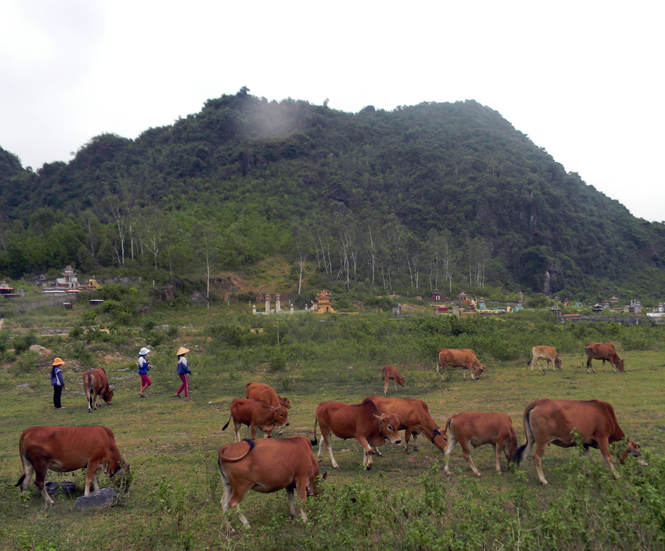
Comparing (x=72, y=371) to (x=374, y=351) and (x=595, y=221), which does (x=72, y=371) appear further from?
(x=595, y=221)

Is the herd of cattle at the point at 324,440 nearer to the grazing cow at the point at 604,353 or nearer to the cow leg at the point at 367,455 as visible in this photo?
the cow leg at the point at 367,455

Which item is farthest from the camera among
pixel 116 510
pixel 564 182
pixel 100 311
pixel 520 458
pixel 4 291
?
pixel 564 182

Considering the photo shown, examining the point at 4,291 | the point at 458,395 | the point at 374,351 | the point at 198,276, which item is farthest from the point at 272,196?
the point at 458,395

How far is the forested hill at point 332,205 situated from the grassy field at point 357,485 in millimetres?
41633

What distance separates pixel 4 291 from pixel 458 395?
145ft

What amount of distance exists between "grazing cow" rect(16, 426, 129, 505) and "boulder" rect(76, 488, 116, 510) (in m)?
0.28

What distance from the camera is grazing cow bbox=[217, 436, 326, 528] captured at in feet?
16.7

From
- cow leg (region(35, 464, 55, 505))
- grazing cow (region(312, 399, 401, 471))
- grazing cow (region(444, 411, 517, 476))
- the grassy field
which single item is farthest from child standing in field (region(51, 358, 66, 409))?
grazing cow (region(444, 411, 517, 476))

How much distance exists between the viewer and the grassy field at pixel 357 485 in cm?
432

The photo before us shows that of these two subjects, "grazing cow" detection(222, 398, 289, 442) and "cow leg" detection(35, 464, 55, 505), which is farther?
"grazing cow" detection(222, 398, 289, 442)

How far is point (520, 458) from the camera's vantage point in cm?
655

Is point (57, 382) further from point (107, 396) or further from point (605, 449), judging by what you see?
point (605, 449)

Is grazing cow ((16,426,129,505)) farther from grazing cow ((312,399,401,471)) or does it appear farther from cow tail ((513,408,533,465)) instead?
cow tail ((513,408,533,465))

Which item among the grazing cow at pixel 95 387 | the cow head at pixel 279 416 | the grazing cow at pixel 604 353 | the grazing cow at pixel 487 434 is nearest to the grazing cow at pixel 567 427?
the grazing cow at pixel 487 434
